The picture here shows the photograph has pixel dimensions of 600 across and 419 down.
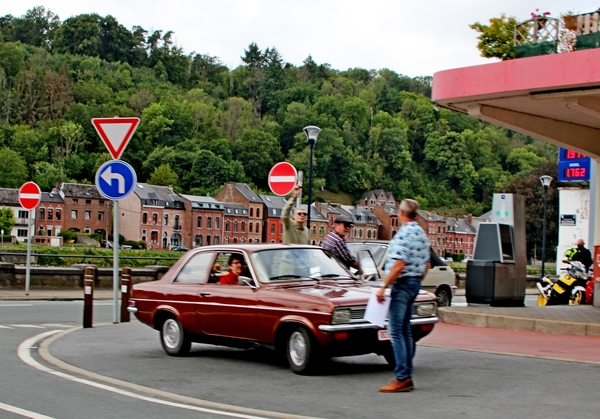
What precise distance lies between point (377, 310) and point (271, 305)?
1560 mm

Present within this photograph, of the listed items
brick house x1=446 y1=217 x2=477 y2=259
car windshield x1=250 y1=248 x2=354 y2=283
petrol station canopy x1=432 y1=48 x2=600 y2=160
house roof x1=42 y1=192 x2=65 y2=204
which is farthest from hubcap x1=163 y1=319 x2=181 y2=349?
brick house x1=446 y1=217 x2=477 y2=259

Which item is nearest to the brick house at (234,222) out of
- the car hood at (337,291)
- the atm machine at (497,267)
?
the atm machine at (497,267)

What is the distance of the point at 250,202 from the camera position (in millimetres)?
152500

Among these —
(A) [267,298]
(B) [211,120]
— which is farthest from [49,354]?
(B) [211,120]

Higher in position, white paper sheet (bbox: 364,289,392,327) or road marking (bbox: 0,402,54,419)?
white paper sheet (bbox: 364,289,392,327)

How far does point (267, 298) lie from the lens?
9.84 meters

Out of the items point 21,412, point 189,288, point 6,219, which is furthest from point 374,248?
point 6,219

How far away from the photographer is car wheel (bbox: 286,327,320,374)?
364 inches

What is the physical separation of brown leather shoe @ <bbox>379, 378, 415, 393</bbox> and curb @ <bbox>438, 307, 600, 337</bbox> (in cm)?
703

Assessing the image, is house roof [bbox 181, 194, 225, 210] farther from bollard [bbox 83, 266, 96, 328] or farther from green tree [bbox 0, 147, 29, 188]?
bollard [bbox 83, 266, 96, 328]

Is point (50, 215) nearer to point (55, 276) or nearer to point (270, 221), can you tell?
point (270, 221)

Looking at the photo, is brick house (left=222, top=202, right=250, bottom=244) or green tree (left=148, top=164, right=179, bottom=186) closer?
brick house (left=222, top=202, right=250, bottom=244)

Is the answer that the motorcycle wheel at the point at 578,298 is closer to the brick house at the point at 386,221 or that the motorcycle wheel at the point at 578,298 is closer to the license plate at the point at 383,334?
the license plate at the point at 383,334

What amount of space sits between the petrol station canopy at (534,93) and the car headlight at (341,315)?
7051 millimetres
